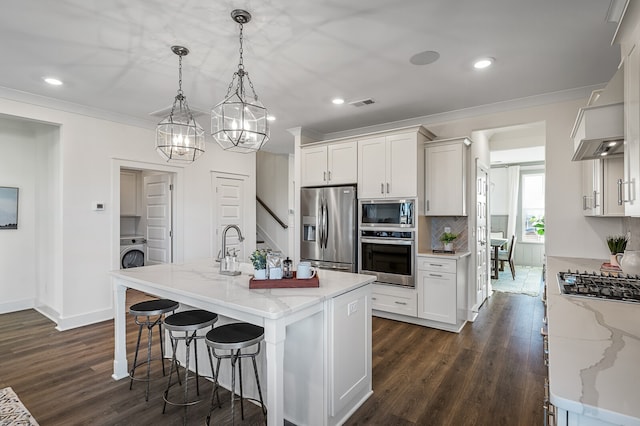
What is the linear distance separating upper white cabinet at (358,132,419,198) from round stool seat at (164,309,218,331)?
2.66m

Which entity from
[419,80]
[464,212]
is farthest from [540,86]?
[464,212]

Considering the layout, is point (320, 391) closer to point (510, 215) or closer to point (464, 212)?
point (464, 212)

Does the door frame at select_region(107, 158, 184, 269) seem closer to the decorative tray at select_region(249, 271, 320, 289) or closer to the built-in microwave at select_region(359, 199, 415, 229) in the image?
the built-in microwave at select_region(359, 199, 415, 229)

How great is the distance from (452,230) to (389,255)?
0.93m

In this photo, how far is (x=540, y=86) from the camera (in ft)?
10.9

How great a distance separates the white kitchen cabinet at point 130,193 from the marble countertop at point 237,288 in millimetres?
4824

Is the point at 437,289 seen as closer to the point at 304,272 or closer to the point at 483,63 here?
the point at 304,272


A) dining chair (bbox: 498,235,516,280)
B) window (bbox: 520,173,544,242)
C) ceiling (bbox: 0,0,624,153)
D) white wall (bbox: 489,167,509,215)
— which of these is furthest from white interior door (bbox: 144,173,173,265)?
window (bbox: 520,173,544,242)

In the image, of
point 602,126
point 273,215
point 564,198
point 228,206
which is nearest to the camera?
point 602,126

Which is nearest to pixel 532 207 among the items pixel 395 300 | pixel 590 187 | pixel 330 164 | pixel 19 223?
pixel 590 187

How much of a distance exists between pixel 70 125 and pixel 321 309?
4.00 m

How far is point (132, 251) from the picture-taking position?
6.34 meters

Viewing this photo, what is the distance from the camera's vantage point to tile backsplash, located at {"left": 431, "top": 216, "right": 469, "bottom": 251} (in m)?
4.20

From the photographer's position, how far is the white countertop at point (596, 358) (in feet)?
2.69
